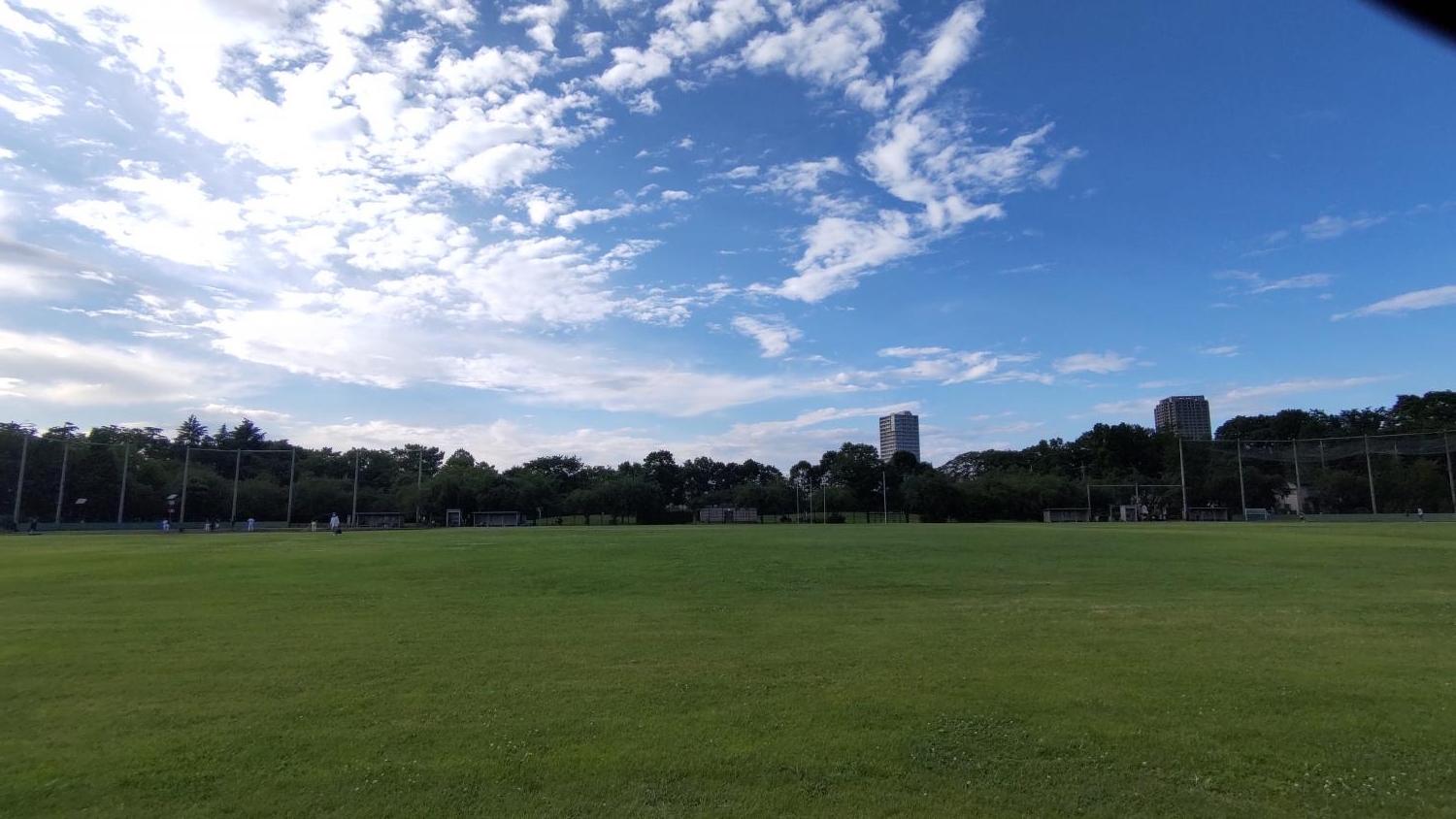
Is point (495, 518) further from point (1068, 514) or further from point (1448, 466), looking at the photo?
point (1448, 466)

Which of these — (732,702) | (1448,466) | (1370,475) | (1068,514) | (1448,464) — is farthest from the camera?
(1068,514)

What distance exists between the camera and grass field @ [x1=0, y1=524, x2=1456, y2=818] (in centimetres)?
655

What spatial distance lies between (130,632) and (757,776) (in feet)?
39.5

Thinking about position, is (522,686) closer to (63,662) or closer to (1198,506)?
(63,662)

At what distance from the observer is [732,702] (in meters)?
9.02

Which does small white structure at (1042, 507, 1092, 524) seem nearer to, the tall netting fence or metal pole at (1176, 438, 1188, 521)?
metal pole at (1176, 438, 1188, 521)

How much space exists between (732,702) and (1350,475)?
10481cm

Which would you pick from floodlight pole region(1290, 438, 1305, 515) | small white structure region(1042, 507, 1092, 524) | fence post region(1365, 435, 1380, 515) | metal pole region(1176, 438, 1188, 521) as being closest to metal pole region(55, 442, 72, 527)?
small white structure region(1042, 507, 1092, 524)

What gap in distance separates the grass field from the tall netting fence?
81657mm

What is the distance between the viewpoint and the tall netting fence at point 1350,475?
8034cm

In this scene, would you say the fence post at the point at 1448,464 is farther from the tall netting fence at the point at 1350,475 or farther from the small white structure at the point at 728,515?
the small white structure at the point at 728,515


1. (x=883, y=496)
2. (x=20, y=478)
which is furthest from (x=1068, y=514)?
(x=20, y=478)

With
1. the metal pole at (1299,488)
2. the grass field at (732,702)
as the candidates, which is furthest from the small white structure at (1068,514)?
the grass field at (732,702)

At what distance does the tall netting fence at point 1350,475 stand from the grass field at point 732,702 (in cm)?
8166
